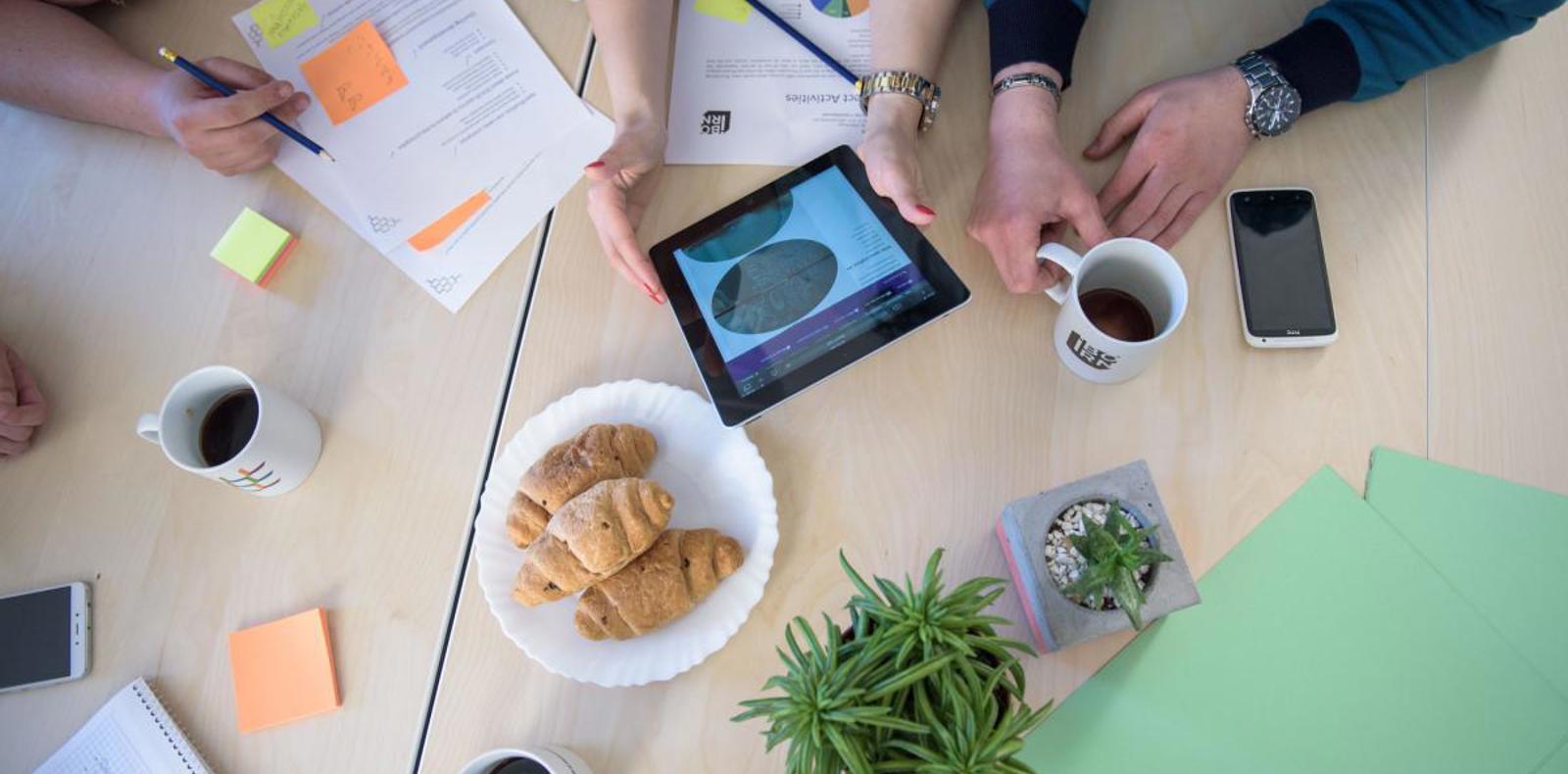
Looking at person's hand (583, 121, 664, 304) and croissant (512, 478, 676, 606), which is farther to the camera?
person's hand (583, 121, 664, 304)

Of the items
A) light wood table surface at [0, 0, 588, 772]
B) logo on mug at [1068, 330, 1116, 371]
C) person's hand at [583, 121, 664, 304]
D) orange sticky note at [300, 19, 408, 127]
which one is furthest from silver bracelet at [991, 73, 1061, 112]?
orange sticky note at [300, 19, 408, 127]

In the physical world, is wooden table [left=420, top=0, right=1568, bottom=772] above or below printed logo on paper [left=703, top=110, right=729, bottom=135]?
below

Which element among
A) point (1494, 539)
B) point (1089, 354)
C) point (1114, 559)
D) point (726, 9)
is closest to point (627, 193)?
point (726, 9)

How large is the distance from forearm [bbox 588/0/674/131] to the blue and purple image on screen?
0.63 ft

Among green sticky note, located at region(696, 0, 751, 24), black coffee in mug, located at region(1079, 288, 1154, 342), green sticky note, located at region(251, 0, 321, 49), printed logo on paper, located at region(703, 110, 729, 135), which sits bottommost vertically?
black coffee in mug, located at region(1079, 288, 1154, 342)

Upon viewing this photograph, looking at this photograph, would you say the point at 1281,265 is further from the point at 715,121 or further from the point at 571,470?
the point at 571,470

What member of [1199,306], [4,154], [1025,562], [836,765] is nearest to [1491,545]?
[1199,306]

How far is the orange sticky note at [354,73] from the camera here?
100 centimetres

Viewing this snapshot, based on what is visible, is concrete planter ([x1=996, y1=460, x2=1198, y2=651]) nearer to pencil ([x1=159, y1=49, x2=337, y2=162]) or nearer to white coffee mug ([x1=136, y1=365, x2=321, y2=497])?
white coffee mug ([x1=136, y1=365, x2=321, y2=497])

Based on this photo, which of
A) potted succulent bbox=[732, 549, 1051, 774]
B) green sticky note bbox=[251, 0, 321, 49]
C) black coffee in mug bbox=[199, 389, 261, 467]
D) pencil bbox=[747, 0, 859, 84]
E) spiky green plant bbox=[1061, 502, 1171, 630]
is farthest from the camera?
green sticky note bbox=[251, 0, 321, 49]

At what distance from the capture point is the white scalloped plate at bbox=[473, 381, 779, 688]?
2.46 feet

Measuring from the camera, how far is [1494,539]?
2.38ft

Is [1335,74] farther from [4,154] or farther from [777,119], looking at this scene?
[4,154]

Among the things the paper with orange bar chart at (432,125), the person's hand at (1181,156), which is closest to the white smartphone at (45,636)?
the paper with orange bar chart at (432,125)
